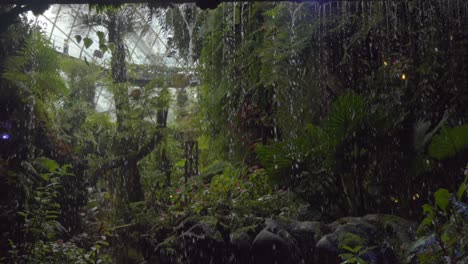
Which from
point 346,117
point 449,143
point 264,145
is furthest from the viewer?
point 264,145

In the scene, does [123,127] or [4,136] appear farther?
[123,127]

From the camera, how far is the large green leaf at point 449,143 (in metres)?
4.10

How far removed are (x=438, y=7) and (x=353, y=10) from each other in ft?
4.56

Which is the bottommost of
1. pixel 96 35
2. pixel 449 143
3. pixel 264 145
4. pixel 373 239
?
pixel 373 239

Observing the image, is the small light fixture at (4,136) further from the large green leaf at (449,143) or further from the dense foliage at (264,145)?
the large green leaf at (449,143)

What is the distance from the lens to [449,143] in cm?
417

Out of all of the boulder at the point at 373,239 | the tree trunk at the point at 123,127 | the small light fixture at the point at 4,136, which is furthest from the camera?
the tree trunk at the point at 123,127

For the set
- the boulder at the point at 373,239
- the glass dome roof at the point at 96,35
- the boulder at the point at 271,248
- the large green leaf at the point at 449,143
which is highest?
the glass dome roof at the point at 96,35

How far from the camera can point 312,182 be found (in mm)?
5133

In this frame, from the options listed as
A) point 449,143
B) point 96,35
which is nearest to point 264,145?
point 449,143

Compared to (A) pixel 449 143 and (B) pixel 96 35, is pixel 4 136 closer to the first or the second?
(A) pixel 449 143

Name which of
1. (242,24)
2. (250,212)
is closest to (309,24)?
(242,24)

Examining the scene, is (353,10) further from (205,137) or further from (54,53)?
(54,53)

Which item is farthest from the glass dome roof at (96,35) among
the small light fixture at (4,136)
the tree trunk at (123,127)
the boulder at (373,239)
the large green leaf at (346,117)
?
the boulder at (373,239)
